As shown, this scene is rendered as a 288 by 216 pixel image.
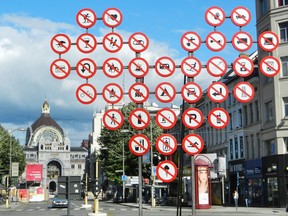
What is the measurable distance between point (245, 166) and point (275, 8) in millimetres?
16647

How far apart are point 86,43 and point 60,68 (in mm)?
902

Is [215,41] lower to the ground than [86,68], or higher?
higher

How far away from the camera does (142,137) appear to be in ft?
43.5

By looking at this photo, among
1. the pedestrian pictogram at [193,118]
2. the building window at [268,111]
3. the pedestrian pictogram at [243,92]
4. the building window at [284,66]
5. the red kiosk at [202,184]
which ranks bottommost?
the red kiosk at [202,184]

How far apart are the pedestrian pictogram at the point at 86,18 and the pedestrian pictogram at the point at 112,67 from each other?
1.02 metres

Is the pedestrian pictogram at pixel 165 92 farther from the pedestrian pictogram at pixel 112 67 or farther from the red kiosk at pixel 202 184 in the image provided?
the red kiosk at pixel 202 184

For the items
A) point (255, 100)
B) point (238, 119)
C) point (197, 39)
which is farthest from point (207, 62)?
point (238, 119)

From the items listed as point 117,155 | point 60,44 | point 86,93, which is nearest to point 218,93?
point 86,93

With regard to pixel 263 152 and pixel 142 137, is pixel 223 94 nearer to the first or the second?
pixel 142 137

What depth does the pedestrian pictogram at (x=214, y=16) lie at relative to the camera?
44.1 feet

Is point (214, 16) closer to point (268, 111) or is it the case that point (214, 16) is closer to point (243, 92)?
point (243, 92)

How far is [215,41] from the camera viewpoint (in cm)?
1335

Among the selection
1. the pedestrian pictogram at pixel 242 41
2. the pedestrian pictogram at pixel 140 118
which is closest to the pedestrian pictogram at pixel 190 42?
the pedestrian pictogram at pixel 242 41

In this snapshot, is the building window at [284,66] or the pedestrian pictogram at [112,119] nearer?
the pedestrian pictogram at [112,119]
